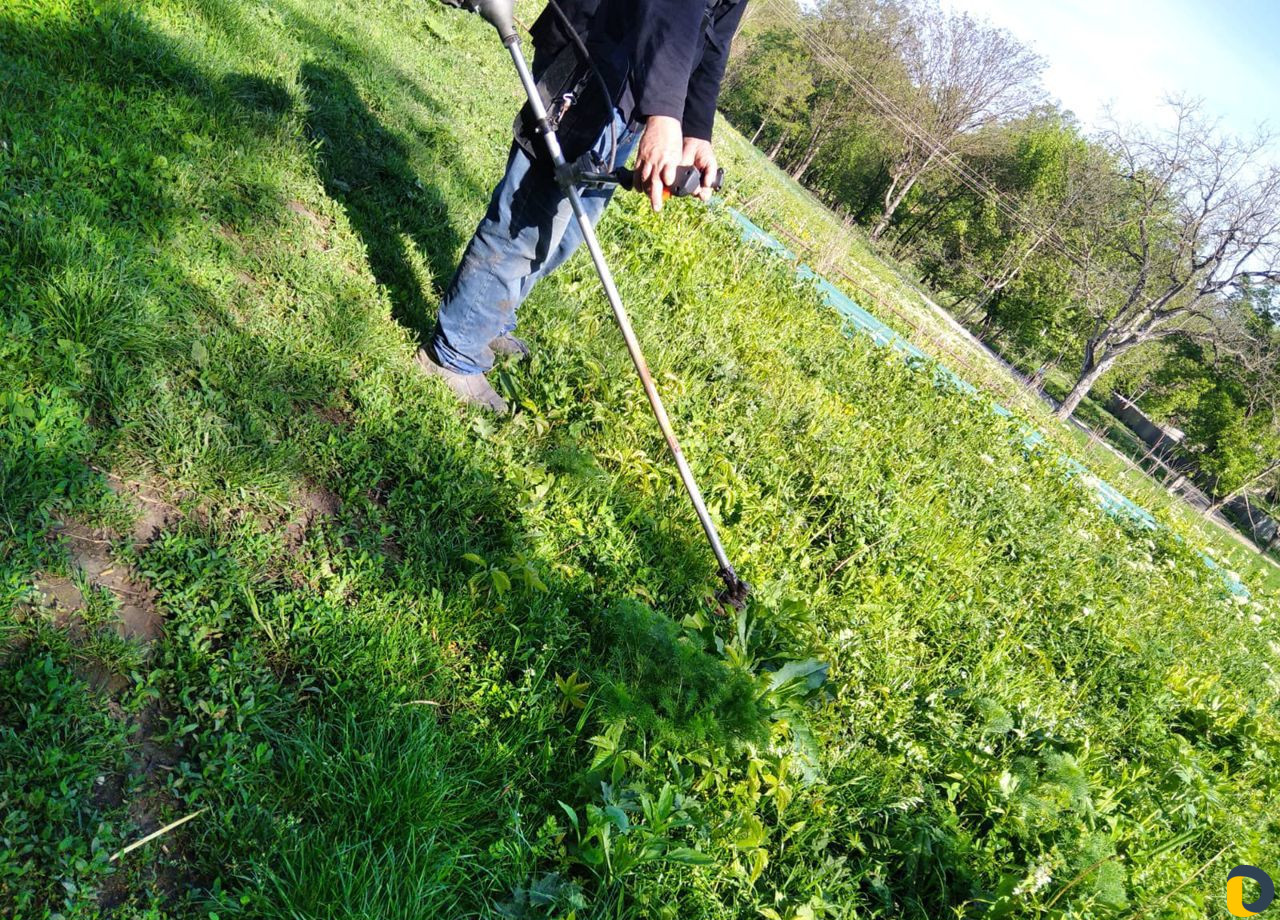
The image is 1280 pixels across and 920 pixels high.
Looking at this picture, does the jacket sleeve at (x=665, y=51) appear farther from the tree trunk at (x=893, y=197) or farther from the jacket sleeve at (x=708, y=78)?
the tree trunk at (x=893, y=197)

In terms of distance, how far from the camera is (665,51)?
2350mm

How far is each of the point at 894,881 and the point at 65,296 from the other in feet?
10.7

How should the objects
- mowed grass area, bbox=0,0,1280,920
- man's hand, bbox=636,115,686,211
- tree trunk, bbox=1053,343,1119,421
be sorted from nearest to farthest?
1. mowed grass area, bbox=0,0,1280,920
2. man's hand, bbox=636,115,686,211
3. tree trunk, bbox=1053,343,1119,421

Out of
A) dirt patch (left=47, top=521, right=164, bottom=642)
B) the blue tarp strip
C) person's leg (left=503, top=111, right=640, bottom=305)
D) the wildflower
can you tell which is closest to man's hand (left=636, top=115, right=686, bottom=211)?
person's leg (left=503, top=111, right=640, bottom=305)

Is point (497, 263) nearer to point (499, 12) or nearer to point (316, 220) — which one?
point (499, 12)

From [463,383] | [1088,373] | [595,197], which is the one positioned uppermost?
[1088,373]

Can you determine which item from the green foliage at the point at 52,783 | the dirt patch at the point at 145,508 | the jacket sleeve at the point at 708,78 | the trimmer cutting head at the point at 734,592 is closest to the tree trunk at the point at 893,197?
the jacket sleeve at the point at 708,78

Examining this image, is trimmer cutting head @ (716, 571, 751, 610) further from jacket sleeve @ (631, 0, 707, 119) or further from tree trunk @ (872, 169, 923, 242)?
tree trunk @ (872, 169, 923, 242)

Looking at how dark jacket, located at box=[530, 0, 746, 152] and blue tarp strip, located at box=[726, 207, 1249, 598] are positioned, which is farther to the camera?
blue tarp strip, located at box=[726, 207, 1249, 598]

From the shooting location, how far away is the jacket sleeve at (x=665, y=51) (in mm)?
2338

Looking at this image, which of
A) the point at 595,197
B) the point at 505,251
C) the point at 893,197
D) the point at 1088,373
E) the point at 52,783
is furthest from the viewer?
the point at 893,197

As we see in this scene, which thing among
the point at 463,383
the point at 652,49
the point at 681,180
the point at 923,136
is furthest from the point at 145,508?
the point at 923,136

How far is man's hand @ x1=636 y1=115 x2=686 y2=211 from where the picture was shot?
225 cm

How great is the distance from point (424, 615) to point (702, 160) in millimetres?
1935
